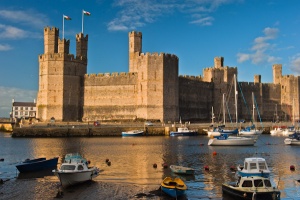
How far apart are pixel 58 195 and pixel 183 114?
1800 inches

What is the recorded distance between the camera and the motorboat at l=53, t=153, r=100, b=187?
2008 cm

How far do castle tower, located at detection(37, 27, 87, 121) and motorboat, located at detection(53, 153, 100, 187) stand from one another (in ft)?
127

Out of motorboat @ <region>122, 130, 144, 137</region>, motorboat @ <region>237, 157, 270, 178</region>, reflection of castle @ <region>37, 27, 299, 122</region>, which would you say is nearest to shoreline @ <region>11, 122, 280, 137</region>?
motorboat @ <region>122, 130, 144, 137</region>

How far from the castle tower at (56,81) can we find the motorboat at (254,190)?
4483 cm

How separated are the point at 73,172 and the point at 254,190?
28.3 feet

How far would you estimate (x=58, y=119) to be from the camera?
58906 millimetres

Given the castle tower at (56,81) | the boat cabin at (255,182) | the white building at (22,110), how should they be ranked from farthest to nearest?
the white building at (22,110), the castle tower at (56,81), the boat cabin at (255,182)

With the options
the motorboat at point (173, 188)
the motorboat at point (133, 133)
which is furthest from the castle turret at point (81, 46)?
the motorboat at point (173, 188)

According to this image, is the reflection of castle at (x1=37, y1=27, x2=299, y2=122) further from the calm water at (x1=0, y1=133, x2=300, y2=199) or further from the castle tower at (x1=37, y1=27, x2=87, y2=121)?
the calm water at (x1=0, y1=133, x2=300, y2=199)

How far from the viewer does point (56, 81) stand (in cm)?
5944

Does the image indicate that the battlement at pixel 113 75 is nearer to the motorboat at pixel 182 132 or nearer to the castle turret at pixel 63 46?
the castle turret at pixel 63 46

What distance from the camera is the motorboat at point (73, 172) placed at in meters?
20.1

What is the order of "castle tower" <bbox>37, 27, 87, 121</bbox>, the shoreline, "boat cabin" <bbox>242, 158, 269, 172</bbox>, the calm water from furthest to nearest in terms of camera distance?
"castle tower" <bbox>37, 27, 87, 121</bbox> → the shoreline → the calm water → "boat cabin" <bbox>242, 158, 269, 172</bbox>

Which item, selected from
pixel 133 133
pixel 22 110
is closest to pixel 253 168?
pixel 133 133
